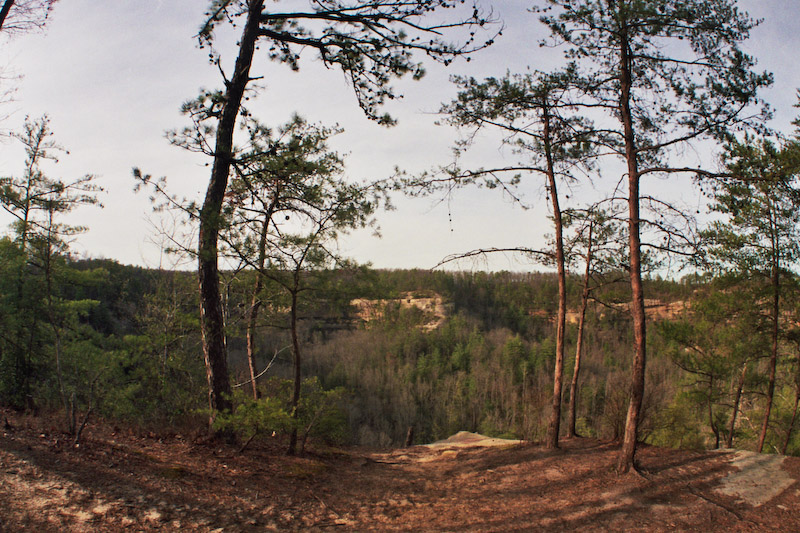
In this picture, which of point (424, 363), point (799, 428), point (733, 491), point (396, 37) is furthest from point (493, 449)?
point (424, 363)

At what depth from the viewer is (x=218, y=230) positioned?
7102mm

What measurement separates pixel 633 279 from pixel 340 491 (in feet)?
17.1

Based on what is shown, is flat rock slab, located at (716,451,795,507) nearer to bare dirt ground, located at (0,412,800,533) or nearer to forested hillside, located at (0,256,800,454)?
bare dirt ground, located at (0,412,800,533)

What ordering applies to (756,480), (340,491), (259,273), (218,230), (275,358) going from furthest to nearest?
(275,358) < (259,273) < (218,230) < (340,491) < (756,480)

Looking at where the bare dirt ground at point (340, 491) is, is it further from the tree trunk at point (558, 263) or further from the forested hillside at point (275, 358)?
the tree trunk at point (558, 263)

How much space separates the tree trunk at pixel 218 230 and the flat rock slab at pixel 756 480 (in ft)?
22.9

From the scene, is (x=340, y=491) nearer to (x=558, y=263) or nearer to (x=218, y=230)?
(x=218, y=230)

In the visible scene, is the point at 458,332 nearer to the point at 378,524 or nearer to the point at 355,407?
the point at 355,407

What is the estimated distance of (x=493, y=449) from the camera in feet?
34.1

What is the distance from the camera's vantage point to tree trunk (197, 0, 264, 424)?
7.18 meters

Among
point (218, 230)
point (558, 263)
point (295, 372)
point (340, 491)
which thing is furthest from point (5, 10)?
point (558, 263)

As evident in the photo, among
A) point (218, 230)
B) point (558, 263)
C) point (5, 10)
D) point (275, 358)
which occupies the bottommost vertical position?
point (275, 358)

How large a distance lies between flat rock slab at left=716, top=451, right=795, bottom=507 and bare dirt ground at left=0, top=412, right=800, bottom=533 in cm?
2

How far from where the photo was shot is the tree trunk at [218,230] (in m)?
7.18
